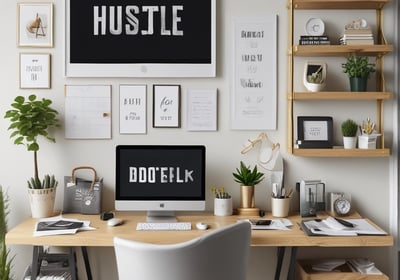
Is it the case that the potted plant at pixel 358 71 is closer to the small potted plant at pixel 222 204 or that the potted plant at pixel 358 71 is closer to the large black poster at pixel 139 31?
the large black poster at pixel 139 31

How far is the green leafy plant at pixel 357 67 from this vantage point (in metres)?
2.81

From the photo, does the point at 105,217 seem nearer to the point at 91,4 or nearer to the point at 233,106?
the point at 233,106

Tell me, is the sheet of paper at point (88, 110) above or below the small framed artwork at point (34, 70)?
below

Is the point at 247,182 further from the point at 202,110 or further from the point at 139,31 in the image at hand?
the point at 139,31

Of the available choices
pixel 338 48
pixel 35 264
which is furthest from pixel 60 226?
pixel 338 48

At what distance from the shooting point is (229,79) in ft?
9.75

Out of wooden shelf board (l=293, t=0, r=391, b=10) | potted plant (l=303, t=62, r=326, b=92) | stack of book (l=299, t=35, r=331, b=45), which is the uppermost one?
wooden shelf board (l=293, t=0, r=391, b=10)

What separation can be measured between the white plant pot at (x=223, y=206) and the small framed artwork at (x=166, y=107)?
0.52 meters

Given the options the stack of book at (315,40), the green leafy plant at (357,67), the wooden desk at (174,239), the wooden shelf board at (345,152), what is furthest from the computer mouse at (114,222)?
the green leafy plant at (357,67)

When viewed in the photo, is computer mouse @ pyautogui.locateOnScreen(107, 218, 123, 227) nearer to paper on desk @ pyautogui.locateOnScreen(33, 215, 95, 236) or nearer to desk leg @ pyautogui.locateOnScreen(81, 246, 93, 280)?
paper on desk @ pyautogui.locateOnScreen(33, 215, 95, 236)

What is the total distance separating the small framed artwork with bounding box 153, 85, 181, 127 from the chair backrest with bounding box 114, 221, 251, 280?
1.07 metres

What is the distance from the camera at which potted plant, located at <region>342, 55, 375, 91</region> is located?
2807mm

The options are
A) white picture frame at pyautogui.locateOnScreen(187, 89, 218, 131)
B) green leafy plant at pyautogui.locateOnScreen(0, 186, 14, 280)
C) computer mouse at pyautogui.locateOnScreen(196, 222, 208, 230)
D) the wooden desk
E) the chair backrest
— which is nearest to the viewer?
the chair backrest

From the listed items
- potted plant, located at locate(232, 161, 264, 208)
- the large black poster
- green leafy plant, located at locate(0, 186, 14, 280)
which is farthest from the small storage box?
green leafy plant, located at locate(0, 186, 14, 280)
